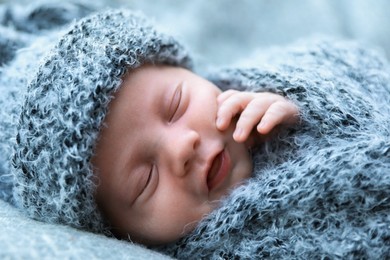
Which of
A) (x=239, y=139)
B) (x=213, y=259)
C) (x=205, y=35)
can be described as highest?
(x=205, y=35)

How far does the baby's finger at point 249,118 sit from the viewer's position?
2.74 feet

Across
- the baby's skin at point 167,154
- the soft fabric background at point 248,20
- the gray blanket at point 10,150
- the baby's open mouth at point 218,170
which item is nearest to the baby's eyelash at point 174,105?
the baby's skin at point 167,154

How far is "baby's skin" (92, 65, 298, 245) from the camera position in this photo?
0.82 metres

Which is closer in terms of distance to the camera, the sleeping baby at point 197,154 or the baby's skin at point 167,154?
the sleeping baby at point 197,154

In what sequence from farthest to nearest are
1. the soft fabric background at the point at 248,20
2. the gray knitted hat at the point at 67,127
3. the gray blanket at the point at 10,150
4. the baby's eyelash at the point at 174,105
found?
the soft fabric background at the point at 248,20, the baby's eyelash at the point at 174,105, the gray knitted hat at the point at 67,127, the gray blanket at the point at 10,150

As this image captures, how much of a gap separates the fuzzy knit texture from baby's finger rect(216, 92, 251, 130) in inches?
2.5

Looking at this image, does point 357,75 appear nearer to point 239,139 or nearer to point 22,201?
point 239,139

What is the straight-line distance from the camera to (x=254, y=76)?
969 millimetres

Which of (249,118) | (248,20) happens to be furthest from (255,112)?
(248,20)

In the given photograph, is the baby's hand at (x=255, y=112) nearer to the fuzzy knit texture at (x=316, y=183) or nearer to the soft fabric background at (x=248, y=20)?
the fuzzy knit texture at (x=316, y=183)

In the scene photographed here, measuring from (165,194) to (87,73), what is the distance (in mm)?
217

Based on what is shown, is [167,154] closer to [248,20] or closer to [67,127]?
[67,127]

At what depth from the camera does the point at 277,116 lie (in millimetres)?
832

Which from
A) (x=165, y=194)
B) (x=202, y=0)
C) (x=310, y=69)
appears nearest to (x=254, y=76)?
(x=310, y=69)
